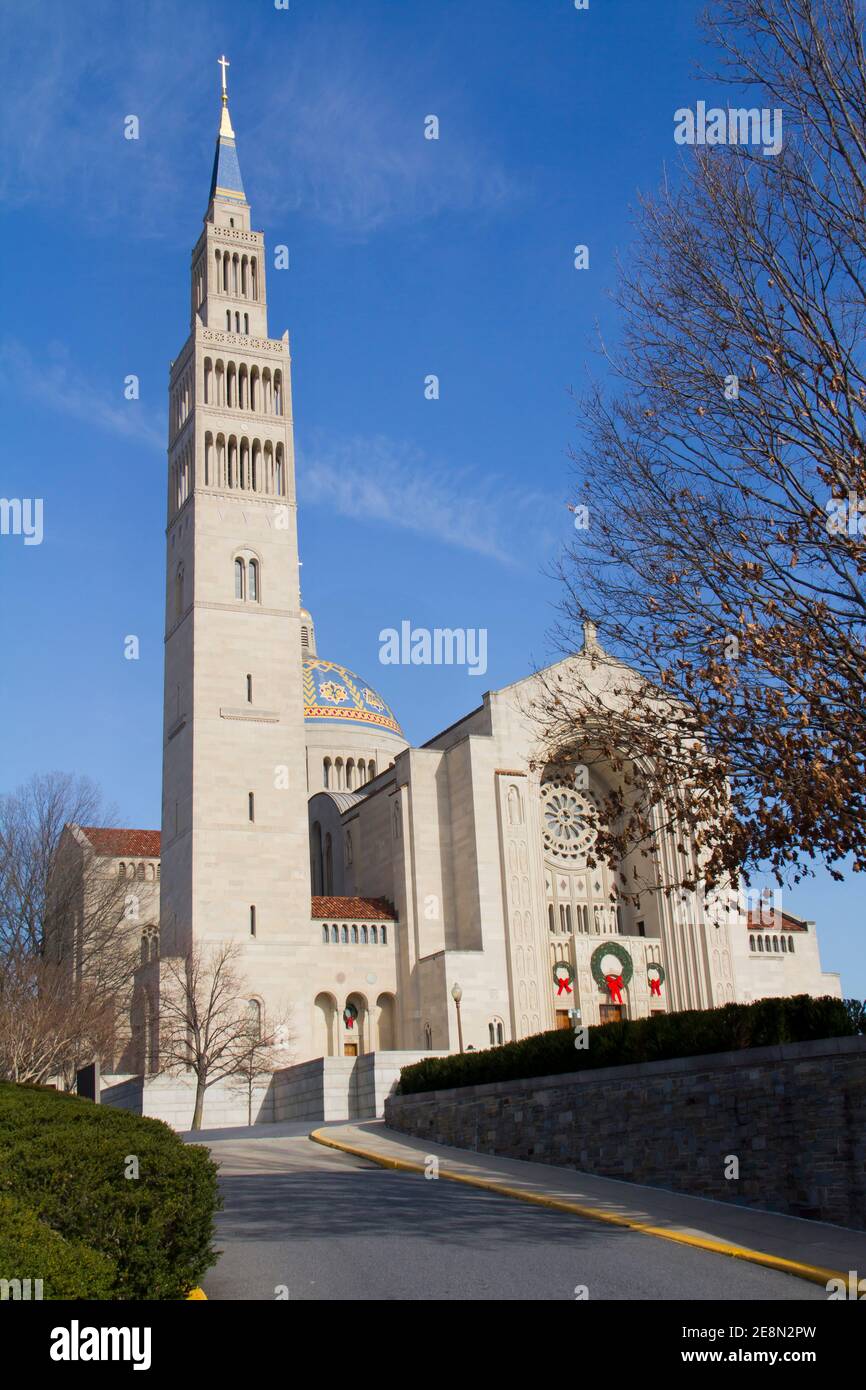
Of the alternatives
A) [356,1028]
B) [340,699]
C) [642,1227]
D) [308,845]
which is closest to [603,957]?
[356,1028]

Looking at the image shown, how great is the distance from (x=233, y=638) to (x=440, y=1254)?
3763cm

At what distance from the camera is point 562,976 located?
47812 millimetres

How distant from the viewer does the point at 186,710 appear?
4784 cm

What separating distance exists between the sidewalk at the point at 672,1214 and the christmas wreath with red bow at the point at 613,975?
84.6 feet

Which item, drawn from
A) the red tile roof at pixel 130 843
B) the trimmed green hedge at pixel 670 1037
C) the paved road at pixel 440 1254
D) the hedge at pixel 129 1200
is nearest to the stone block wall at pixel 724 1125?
the trimmed green hedge at pixel 670 1037

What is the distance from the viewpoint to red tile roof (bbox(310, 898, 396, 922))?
1893 inches

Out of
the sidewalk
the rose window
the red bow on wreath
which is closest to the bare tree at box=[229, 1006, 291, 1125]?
the red bow on wreath

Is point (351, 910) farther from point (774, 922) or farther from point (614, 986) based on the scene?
point (774, 922)

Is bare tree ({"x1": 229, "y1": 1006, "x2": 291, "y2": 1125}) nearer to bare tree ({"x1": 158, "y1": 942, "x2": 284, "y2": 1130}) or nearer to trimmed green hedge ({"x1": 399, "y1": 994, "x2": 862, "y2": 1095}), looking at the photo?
bare tree ({"x1": 158, "y1": 942, "x2": 284, "y2": 1130})

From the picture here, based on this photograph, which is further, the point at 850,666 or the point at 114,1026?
the point at 114,1026

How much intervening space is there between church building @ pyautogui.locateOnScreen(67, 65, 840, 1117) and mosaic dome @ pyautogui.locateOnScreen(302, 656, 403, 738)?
1388cm
